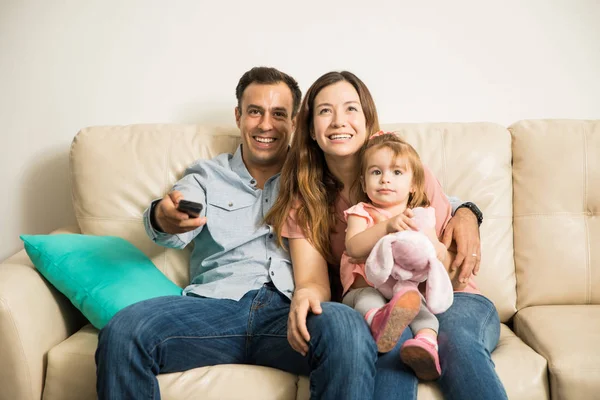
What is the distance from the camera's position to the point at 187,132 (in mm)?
2088

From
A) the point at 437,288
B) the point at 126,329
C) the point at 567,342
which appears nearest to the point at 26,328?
the point at 126,329

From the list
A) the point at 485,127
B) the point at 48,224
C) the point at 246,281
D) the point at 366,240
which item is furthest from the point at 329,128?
the point at 48,224

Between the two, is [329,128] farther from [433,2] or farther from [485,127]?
[433,2]

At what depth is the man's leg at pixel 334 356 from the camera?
1.29 metres

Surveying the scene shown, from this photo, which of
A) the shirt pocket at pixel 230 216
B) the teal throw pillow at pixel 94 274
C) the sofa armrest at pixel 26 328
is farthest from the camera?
the shirt pocket at pixel 230 216

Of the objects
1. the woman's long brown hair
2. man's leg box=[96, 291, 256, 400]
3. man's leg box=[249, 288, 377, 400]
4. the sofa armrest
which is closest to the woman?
the woman's long brown hair

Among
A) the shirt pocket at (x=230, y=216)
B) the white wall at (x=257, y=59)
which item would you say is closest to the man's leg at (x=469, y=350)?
the shirt pocket at (x=230, y=216)

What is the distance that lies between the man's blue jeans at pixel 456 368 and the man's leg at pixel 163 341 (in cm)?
43

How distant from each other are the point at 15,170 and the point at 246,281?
1.31m

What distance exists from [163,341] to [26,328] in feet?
1.35

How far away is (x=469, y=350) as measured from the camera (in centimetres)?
137

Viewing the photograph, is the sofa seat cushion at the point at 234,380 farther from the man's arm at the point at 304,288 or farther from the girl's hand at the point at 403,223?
the girl's hand at the point at 403,223

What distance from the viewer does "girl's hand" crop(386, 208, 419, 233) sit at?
139 centimetres

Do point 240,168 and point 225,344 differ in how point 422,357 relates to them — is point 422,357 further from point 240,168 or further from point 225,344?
point 240,168
